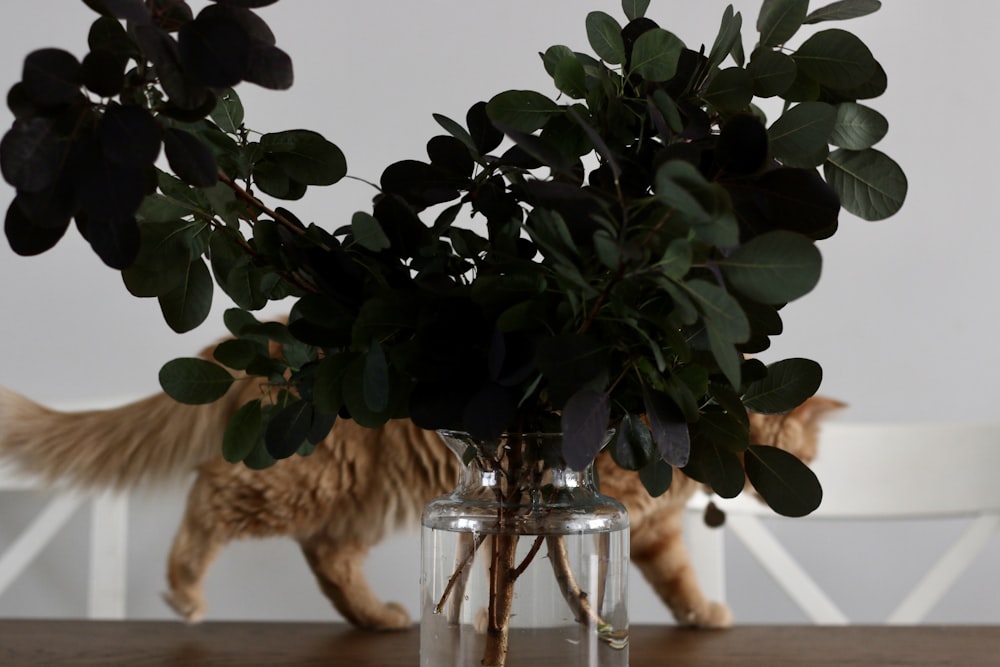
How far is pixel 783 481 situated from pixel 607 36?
0.24 metres

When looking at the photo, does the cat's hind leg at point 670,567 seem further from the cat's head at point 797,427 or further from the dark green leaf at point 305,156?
the dark green leaf at point 305,156

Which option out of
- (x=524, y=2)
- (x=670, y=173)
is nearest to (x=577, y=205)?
(x=670, y=173)

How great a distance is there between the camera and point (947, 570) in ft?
4.88

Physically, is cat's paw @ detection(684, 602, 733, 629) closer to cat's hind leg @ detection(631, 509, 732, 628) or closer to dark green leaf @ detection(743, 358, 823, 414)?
cat's hind leg @ detection(631, 509, 732, 628)

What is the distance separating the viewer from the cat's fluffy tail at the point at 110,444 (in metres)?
1.12

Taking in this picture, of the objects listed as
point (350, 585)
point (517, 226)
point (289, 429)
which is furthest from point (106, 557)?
point (517, 226)

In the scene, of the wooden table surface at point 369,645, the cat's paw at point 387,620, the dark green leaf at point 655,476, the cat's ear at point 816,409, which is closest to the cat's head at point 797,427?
the cat's ear at point 816,409

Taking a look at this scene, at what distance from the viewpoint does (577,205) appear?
0.44m

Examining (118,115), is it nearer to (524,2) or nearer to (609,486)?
(609,486)

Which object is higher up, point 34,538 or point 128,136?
point 128,136

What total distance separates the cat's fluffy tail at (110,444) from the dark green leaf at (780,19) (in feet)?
2.62


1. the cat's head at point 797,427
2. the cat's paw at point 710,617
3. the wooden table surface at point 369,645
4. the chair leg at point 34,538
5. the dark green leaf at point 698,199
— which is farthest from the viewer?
the chair leg at point 34,538

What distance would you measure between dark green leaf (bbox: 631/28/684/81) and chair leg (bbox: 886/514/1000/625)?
1.25m

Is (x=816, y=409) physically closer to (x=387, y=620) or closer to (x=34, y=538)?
(x=387, y=620)
